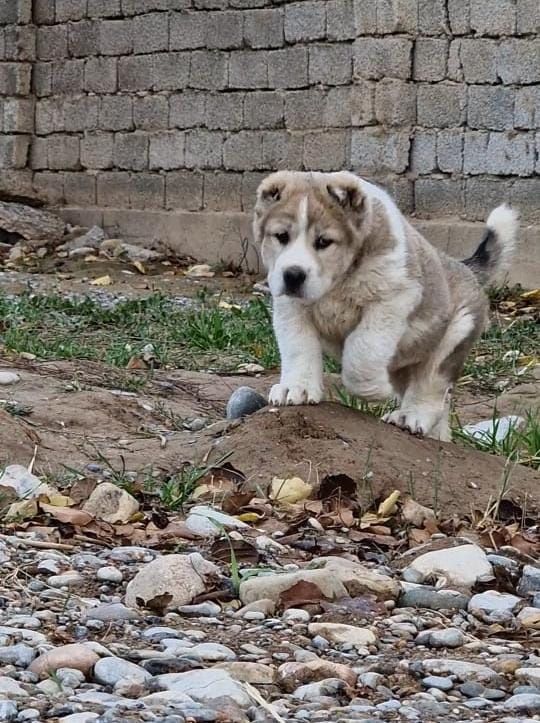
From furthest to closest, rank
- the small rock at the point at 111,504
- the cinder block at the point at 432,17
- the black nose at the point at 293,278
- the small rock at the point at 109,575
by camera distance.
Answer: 1. the cinder block at the point at 432,17
2. the black nose at the point at 293,278
3. the small rock at the point at 111,504
4. the small rock at the point at 109,575

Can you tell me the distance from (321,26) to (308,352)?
20.7ft

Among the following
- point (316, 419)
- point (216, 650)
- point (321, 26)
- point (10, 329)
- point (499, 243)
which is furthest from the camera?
point (321, 26)

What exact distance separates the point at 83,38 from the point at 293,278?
8.63 meters

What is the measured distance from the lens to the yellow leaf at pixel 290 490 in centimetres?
427

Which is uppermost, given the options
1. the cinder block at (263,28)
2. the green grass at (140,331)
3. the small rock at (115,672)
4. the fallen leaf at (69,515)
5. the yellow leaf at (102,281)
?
the cinder block at (263,28)

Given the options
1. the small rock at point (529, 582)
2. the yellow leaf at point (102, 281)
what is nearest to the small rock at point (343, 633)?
the small rock at point (529, 582)

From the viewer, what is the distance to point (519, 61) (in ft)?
31.5

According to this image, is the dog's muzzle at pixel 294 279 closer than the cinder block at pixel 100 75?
Yes

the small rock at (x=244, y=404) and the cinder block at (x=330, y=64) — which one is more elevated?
the cinder block at (x=330, y=64)

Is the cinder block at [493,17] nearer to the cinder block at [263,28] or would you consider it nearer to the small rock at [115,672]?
the cinder block at [263,28]

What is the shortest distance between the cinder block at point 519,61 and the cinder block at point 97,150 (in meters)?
4.10

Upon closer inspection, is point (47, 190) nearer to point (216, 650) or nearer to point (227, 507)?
point (227, 507)

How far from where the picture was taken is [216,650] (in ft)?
9.15

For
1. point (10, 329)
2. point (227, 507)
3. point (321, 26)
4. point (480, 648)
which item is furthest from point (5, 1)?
point (480, 648)
